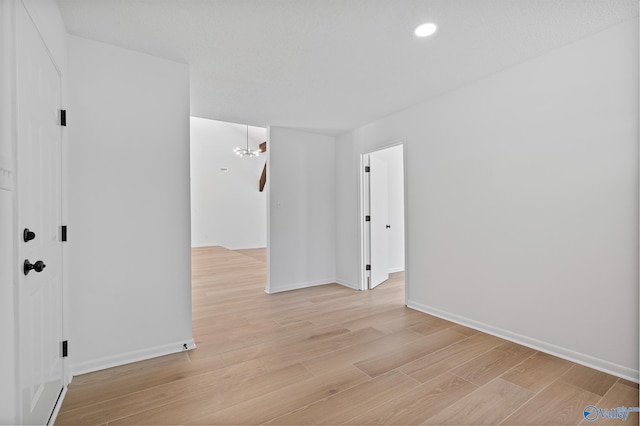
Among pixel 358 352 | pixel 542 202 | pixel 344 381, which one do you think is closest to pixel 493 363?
pixel 358 352

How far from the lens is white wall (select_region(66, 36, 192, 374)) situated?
7.18ft

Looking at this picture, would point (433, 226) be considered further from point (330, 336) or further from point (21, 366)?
point (21, 366)

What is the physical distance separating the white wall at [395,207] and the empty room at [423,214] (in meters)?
2.03

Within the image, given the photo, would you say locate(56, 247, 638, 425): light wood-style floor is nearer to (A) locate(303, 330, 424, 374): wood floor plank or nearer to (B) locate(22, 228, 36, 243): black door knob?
(A) locate(303, 330, 424, 374): wood floor plank

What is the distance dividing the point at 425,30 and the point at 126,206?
99.7 inches

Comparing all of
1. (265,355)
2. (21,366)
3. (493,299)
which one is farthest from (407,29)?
(21,366)

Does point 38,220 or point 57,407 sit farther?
point 57,407

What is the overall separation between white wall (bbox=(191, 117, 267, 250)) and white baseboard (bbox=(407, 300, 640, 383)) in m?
8.47

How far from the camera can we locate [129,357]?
7.66 feet

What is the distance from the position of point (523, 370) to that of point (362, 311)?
1644 mm

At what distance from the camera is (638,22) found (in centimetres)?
199

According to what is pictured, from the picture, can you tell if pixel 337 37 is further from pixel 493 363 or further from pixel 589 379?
pixel 589 379

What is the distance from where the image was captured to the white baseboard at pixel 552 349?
207cm

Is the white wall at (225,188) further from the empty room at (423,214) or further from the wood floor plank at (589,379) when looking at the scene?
the wood floor plank at (589,379)
